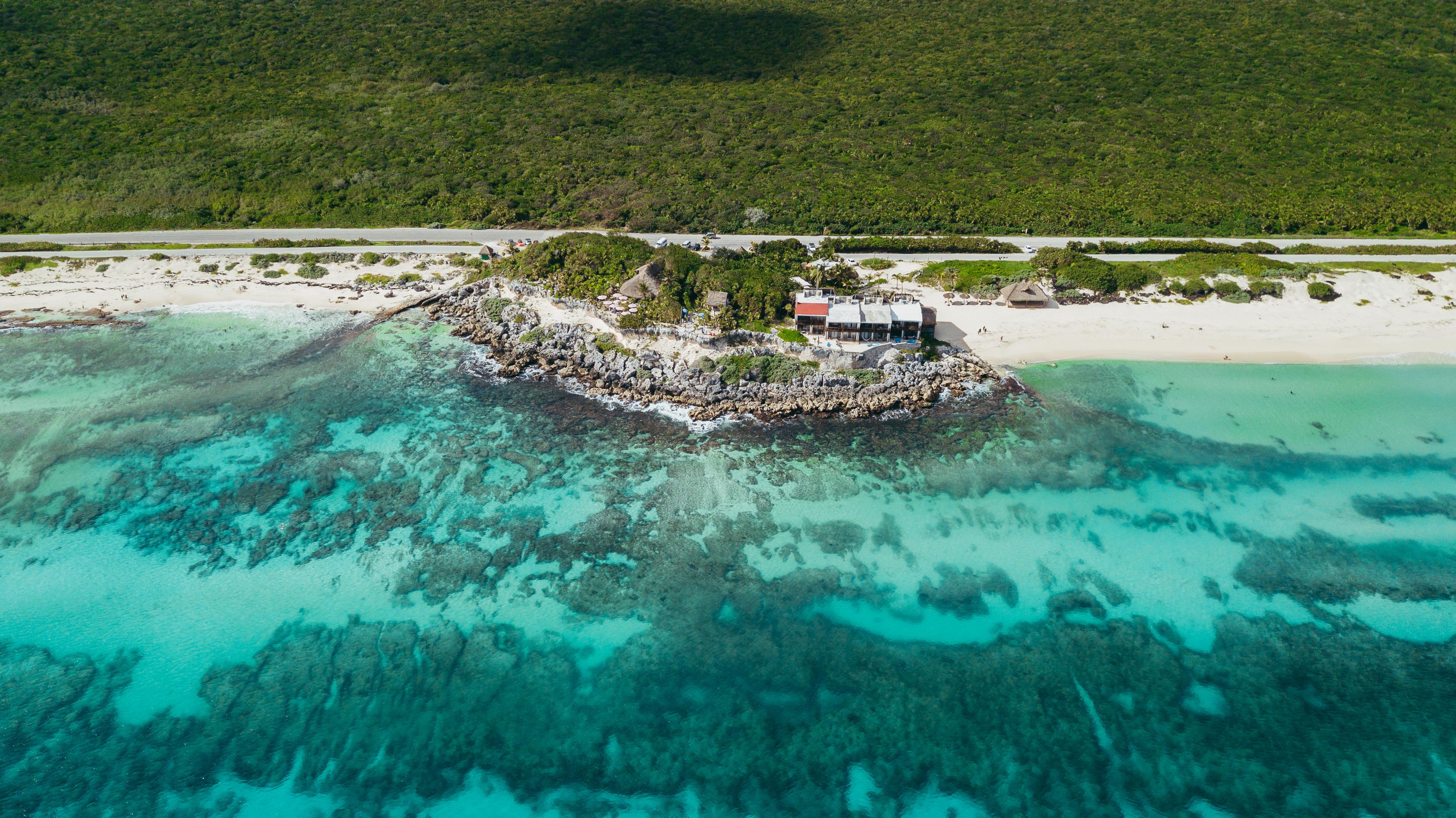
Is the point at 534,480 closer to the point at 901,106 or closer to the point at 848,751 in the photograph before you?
the point at 848,751

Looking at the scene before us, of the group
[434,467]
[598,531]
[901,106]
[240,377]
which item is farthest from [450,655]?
[901,106]

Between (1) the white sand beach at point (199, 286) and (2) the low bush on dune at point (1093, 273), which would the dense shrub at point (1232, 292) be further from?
(1) the white sand beach at point (199, 286)

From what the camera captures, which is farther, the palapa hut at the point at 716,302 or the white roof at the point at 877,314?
the palapa hut at the point at 716,302

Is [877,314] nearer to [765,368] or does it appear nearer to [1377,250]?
[765,368]

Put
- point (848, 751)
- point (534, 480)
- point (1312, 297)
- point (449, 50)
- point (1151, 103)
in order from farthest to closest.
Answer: point (449, 50) < point (1151, 103) < point (1312, 297) < point (534, 480) < point (848, 751)

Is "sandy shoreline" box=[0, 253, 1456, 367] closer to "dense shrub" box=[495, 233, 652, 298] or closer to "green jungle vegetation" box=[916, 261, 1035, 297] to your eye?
"green jungle vegetation" box=[916, 261, 1035, 297]

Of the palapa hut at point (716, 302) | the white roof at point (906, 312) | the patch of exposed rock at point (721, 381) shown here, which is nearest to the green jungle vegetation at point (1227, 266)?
the patch of exposed rock at point (721, 381)

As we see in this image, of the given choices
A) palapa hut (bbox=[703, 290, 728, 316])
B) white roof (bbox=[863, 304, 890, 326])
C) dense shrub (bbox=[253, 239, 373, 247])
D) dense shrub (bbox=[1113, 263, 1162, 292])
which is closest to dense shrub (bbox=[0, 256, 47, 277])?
dense shrub (bbox=[253, 239, 373, 247])
